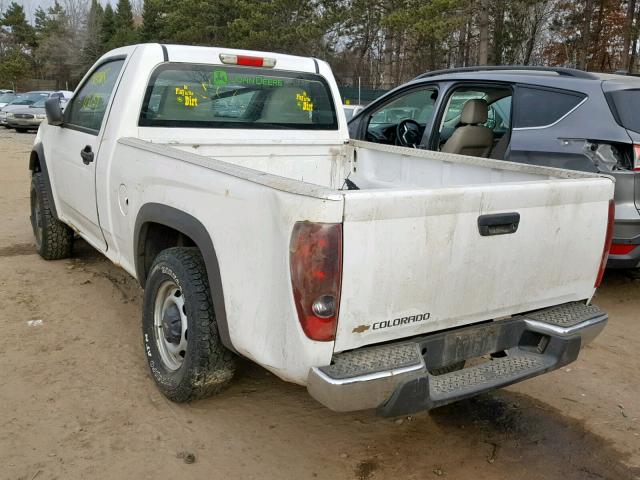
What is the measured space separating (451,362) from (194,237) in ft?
4.30

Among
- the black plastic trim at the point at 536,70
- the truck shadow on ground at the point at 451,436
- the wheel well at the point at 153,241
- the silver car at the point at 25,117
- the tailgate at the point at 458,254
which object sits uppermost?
the black plastic trim at the point at 536,70

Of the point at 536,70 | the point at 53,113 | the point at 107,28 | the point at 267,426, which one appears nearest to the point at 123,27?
the point at 107,28

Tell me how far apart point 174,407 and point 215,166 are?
4.43 feet

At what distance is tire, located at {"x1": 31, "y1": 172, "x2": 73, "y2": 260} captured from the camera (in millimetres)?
5465

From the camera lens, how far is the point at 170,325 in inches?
129

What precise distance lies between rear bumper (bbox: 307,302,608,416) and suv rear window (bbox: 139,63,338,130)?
7.86 ft

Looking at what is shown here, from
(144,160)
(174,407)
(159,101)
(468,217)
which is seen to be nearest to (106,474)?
(174,407)

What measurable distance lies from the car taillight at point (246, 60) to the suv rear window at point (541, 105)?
6.92 feet

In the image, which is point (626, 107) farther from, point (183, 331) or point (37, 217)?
point (37, 217)

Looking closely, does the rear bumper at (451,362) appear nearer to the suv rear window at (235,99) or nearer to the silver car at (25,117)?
the suv rear window at (235,99)

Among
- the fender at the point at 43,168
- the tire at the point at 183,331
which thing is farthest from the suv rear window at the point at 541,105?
the fender at the point at 43,168

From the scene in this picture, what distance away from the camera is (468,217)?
2502mm

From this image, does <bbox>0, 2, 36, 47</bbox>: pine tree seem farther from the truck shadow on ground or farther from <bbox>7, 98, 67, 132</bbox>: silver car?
the truck shadow on ground

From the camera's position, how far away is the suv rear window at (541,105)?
16.2ft
